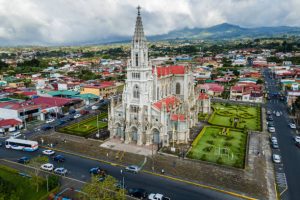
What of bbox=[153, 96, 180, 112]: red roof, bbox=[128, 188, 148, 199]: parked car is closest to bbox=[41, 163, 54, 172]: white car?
bbox=[128, 188, 148, 199]: parked car

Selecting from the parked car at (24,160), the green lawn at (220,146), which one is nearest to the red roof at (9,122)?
the parked car at (24,160)

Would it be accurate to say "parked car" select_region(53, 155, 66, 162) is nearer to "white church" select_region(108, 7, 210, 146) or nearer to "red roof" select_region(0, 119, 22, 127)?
"white church" select_region(108, 7, 210, 146)

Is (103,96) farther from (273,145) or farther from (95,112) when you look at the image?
(273,145)

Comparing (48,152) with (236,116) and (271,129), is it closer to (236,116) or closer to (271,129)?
(271,129)

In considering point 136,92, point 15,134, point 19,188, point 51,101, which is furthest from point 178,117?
point 51,101

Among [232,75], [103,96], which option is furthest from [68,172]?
[232,75]

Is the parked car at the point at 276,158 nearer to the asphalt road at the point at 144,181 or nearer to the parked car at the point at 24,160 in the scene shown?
the asphalt road at the point at 144,181

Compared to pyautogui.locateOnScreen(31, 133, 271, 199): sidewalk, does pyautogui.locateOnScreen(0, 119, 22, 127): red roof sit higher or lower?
higher
